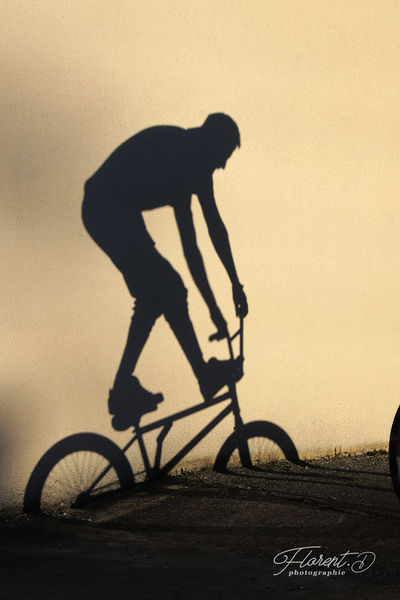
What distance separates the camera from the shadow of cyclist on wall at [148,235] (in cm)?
652

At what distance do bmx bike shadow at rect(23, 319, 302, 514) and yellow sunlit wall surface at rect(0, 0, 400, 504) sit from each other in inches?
3.1

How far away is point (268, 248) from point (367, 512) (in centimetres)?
248

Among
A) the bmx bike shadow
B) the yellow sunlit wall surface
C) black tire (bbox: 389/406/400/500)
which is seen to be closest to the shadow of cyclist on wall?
the yellow sunlit wall surface

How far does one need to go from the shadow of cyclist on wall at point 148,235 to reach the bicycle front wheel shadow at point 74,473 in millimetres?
268

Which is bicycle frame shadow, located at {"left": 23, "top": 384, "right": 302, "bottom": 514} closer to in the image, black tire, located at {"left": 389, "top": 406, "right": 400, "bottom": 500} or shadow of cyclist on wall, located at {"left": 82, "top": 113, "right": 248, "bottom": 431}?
shadow of cyclist on wall, located at {"left": 82, "top": 113, "right": 248, "bottom": 431}

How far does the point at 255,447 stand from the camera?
24.1ft

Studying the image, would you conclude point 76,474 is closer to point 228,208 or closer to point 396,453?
point 396,453

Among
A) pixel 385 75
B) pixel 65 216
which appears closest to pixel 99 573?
pixel 65 216

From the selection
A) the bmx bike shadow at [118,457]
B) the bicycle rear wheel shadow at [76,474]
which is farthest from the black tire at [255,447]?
the bicycle rear wheel shadow at [76,474]

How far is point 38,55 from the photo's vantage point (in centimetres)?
615

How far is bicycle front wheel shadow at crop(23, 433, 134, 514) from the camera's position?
609 cm

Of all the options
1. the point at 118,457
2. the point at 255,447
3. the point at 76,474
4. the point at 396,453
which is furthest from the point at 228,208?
the point at 396,453

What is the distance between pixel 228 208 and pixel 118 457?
225 cm

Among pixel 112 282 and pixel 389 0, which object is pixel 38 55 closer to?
pixel 112 282
